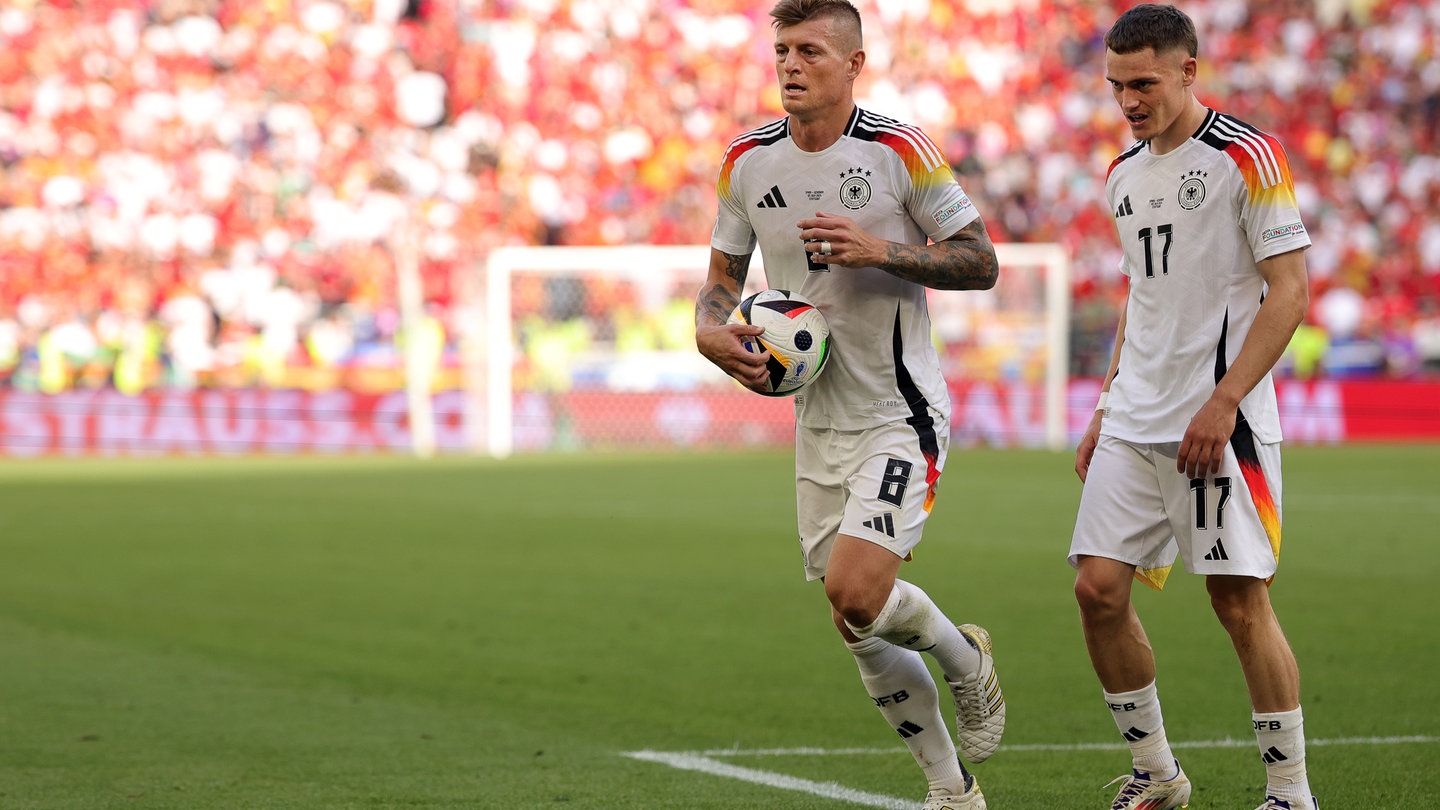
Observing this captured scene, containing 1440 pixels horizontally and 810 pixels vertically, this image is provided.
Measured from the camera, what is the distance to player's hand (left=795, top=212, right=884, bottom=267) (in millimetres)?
4324

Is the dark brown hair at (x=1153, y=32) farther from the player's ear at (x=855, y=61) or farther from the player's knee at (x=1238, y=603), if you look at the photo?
the player's knee at (x=1238, y=603)

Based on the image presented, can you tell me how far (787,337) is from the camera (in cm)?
448

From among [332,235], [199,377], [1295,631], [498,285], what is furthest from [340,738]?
[332,235]

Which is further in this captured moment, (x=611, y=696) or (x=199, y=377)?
(x=199, y=377)

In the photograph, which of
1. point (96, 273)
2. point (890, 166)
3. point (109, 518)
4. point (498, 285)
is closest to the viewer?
point (890, 166)

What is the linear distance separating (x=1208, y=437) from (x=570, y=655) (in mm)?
4147

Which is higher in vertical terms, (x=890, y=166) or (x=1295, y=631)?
(x=890, y=166)

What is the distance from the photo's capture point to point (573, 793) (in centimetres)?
502

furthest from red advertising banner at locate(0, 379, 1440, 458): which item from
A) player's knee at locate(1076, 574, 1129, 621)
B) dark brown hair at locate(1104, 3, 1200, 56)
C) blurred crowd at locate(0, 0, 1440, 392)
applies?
dark brown hair at locate(1104, 3, 1200, 56)

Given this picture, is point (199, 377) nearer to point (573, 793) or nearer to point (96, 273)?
point (96, 273)

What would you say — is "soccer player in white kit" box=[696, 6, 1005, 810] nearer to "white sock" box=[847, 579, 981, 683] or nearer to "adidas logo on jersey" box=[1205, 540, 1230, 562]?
"white sock" box=[847, 579, 981, 683]

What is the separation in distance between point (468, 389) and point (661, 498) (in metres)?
8.26

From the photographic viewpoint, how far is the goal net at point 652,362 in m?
23.4

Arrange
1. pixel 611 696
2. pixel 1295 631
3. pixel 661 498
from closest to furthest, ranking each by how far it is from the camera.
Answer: pixel 611 696
pixel 1295 631
pixel 661 498
